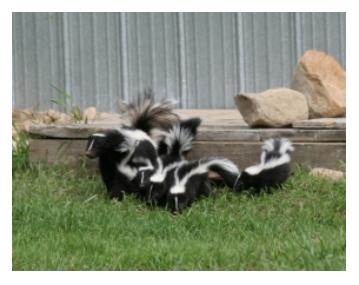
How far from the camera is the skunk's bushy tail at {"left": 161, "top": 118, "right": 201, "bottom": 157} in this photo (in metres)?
8.34

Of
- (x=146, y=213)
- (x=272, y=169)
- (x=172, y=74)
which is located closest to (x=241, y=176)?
(x=272, y=169)

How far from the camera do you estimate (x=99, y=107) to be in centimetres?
1127

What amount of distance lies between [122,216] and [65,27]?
14.3 ft

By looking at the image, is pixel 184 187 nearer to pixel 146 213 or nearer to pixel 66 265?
pixel 146 213

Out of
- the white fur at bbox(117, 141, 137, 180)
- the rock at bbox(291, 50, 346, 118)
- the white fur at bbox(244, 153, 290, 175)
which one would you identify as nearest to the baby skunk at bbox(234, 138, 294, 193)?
the white fur at bbox(244, 153, 290, 175)

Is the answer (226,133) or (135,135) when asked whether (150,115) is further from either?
(226,133)

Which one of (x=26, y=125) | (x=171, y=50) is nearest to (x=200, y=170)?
(x=26, y=125)

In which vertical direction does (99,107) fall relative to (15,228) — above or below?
above

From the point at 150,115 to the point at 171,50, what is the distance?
2.64 m

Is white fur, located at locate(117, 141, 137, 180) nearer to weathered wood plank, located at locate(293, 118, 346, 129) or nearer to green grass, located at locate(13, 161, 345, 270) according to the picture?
green grass, located at locate(13, 161, 345, 270)

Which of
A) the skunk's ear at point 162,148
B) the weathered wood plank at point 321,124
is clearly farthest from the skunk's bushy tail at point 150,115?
the weathered wood plank at point 321,124

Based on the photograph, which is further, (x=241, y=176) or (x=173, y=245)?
(x=241, y=176)

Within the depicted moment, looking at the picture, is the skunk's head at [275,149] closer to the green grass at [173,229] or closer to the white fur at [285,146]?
the white fur at [285,146]

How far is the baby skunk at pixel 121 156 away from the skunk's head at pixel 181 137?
0.59ft
